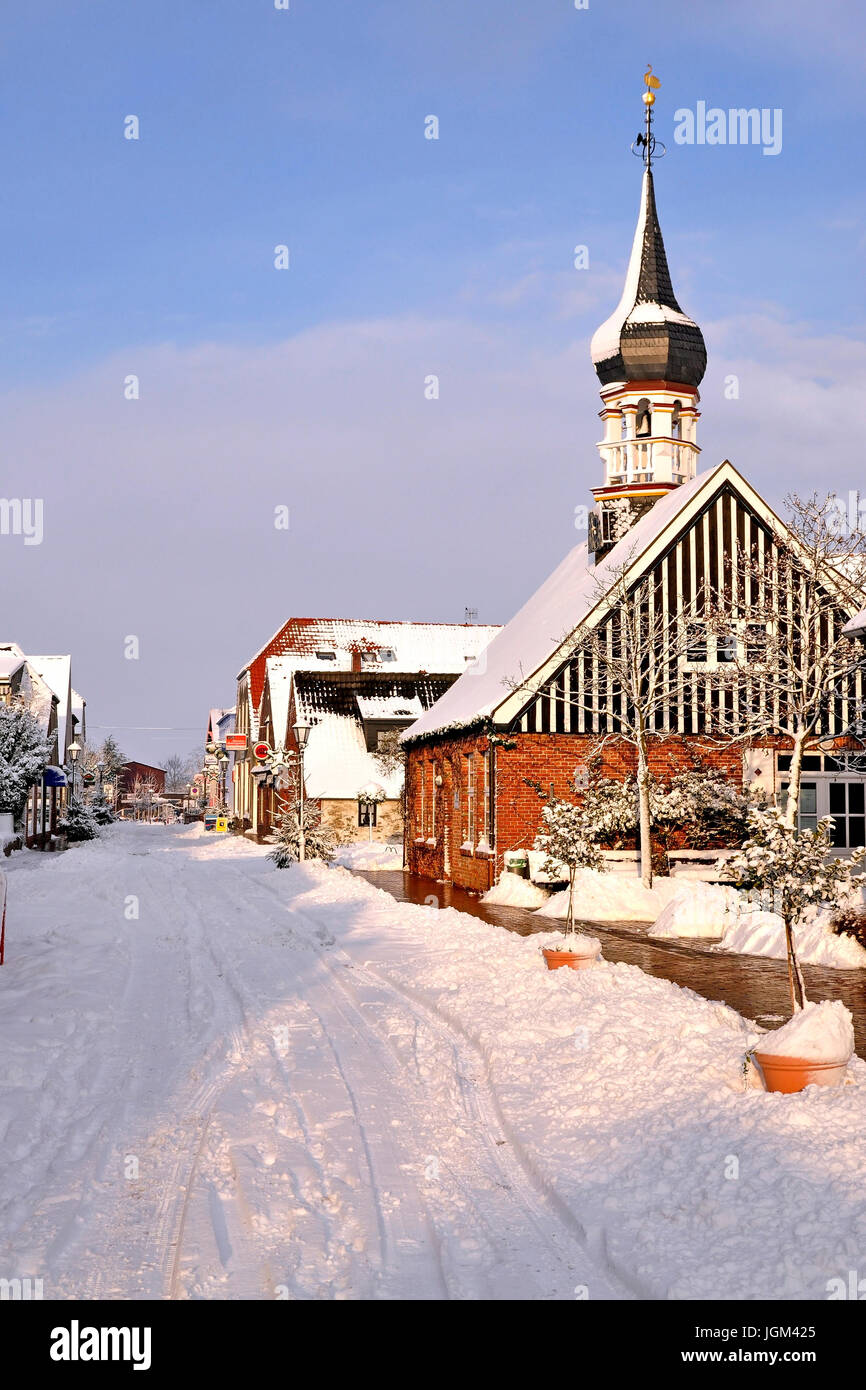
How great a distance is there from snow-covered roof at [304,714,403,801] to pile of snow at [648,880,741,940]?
93.3ft

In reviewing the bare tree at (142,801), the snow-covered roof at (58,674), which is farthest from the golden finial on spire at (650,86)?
the bare tree at (142,801)

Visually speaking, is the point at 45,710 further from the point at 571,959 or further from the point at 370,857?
the point at 571,959

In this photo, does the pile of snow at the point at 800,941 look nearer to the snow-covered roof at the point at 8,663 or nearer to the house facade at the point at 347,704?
the house facade at the point at 347,704

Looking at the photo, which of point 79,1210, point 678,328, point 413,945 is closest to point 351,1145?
point 79,1210

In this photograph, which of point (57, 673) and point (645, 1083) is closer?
point (645, 1083)

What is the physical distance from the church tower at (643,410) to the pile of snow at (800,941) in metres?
13.0

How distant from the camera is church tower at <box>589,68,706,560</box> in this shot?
27625 millimetres

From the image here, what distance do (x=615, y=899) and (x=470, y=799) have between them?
5.95 m

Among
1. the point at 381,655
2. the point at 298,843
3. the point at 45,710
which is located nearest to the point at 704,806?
the point at 298,843

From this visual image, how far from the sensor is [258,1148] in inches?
288

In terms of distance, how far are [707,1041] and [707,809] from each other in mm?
14808
